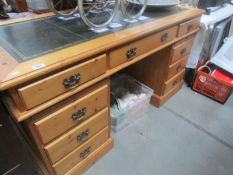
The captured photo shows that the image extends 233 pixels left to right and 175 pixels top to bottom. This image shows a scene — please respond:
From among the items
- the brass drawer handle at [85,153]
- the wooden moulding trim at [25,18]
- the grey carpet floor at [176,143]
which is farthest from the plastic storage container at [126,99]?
the wooden moulding trim at [25,18]

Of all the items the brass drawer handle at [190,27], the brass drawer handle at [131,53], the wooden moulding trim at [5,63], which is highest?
the wooden moulding trim at [5,63]

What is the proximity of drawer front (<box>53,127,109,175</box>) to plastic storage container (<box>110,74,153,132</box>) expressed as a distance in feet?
0.68

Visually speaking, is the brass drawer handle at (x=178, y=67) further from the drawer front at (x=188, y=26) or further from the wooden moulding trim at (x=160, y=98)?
the drawer front at (x=188, y=26)

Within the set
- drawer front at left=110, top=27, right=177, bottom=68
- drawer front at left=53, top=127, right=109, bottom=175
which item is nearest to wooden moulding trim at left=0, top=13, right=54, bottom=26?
drawer front at left=110, top=27, right=177, bottom=68

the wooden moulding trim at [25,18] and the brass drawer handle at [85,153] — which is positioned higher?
the wooden moulding trim at [25,18]

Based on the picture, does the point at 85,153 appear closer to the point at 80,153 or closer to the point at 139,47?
the point at 80,153

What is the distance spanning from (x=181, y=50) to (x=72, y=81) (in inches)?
40.6

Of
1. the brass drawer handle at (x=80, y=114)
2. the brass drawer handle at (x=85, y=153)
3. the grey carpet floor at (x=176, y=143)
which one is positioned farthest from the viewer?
the grey carpet floor at (x=176, y=143)

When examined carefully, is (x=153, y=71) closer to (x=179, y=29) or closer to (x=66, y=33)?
(x=179, y=29)

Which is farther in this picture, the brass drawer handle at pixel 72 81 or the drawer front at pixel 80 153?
the drawer front at pixel 80 153

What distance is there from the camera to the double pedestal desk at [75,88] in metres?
0.65

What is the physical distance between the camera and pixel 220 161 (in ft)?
4.22

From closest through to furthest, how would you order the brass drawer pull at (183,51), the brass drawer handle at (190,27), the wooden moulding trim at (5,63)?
1. the wooden moulding trim at (5,63)
2. the brass drawer handle at (190,27)
3. the brass drawer pull at (183,51)

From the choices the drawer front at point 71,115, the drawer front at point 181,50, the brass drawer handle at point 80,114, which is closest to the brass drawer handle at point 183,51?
the drawer front at point 181,50
